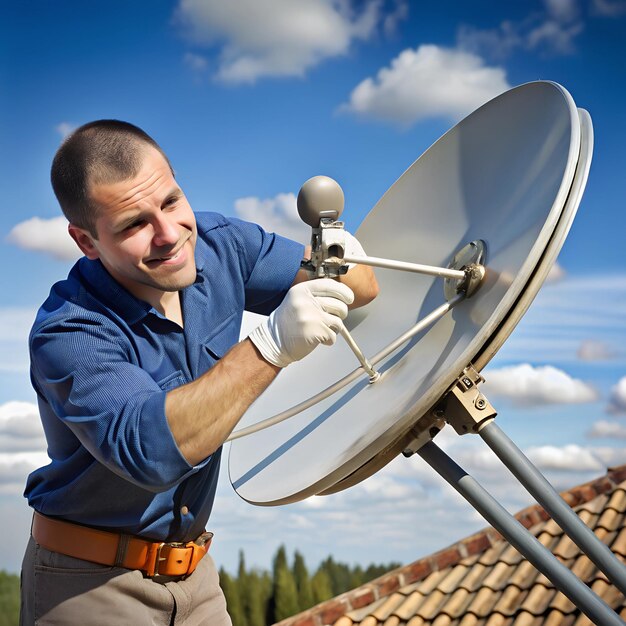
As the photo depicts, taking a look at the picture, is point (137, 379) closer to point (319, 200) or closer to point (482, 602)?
point (319, 200)

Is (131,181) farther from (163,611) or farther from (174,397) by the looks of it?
(163,611)

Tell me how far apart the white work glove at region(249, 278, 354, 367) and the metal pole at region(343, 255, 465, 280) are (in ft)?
0.36

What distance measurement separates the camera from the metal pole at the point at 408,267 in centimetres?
303

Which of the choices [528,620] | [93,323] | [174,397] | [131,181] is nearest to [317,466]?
[174,397]

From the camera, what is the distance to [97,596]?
3430 millimetres

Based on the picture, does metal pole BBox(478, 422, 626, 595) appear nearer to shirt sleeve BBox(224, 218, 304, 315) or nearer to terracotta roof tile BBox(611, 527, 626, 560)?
shirt sleeve BBox(224, 218, 304, 315)

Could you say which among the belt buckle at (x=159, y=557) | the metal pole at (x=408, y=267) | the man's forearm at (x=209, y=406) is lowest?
the belt buckle at (x=159, y=557)

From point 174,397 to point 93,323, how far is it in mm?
520

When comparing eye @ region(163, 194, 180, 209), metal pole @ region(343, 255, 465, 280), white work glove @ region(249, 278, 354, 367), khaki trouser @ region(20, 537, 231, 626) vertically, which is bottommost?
khaki trouser @ region(20, 537, 231, 626)

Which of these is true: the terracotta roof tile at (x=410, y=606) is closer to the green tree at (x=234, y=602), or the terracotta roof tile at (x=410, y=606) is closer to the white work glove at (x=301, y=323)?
the green tree at (x=234, y=602)

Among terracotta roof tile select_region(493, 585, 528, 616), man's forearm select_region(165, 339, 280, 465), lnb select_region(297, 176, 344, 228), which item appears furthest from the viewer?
terracotta roof tile select_region(493, 585, 528, 616)

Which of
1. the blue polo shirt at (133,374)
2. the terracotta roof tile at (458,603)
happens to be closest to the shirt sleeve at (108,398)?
the blue polo shirt at (133,374)

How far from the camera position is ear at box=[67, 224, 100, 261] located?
3361mm

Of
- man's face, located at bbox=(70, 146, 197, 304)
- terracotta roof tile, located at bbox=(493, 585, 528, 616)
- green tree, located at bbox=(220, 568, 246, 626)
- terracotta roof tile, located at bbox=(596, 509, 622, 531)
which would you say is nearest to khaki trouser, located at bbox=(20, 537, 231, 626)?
man's face, located at bbox=(70, 146, 197, 304)
